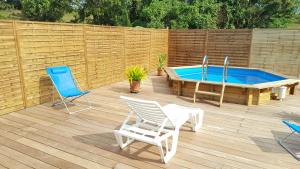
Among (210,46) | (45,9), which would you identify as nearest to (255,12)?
(210,46)

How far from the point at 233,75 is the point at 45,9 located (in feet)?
53.0

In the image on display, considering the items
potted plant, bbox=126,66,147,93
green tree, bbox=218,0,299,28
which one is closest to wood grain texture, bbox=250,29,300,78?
potted plant, bbox=126,66,147,93

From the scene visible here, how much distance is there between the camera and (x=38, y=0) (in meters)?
18.1

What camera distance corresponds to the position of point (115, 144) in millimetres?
3432

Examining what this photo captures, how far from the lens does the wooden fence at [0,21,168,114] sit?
4.58 m

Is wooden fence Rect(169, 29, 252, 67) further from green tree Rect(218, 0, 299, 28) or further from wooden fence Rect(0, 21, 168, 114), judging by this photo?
green tree Rect(218, 0, 299, 28)

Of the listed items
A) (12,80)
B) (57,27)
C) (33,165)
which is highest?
(57,27)

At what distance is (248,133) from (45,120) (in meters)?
3.75

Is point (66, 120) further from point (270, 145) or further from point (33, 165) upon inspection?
point (270, 145)

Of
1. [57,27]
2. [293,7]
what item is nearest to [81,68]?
[57,27]

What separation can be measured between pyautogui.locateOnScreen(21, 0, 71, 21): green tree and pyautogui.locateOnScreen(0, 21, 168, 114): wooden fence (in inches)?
530

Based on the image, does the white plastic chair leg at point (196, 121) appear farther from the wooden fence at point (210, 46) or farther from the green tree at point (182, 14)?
the green tree at point (182, 14)

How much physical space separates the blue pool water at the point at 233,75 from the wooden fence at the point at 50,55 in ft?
8.27

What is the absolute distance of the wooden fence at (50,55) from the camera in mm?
4578
